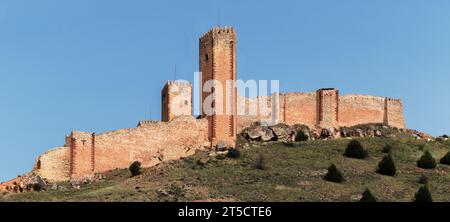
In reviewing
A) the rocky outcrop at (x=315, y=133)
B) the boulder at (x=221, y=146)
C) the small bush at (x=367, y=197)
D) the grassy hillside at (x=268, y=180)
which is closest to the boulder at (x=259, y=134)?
the rocky outcrop at (x=315, y=133)

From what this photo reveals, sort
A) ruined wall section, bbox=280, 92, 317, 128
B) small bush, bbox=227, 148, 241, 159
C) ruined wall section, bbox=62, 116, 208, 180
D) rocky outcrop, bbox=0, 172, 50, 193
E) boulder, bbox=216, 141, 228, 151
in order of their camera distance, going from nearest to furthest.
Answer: rocky outcrop, bbox=0, 172, 50, 193, ruined wall section, bbox=62, 116, 208, 180, small bush, bbox=227, 148, 241, 159, boulder, bbox=216, 141, 228, 151, ruined wall section, bbox=280, 92, 317, 128

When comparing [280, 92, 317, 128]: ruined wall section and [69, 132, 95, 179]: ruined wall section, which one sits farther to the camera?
[280, 92, 317, 128]: ruined wall section

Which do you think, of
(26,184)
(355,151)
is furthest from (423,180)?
(26,184)

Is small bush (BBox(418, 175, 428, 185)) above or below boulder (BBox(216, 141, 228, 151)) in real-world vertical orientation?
below

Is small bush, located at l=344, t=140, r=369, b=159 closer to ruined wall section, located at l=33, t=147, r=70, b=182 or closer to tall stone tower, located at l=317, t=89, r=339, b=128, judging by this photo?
tall stone tower, located at l=317, t=89, r=339, b=128

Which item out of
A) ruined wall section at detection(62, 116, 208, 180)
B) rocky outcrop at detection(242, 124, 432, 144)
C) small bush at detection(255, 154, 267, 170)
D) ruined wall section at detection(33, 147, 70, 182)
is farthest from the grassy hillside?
rocky outcrop at detection(242, 124, 432, 144)

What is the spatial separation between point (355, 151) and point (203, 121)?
10.2 metres

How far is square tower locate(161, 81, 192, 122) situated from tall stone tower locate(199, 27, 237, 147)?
27.5 ft

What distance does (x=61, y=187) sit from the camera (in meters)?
53.9

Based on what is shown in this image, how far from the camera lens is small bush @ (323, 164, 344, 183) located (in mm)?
52491

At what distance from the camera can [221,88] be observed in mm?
59625

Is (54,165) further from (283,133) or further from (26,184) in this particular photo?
(283,133)
